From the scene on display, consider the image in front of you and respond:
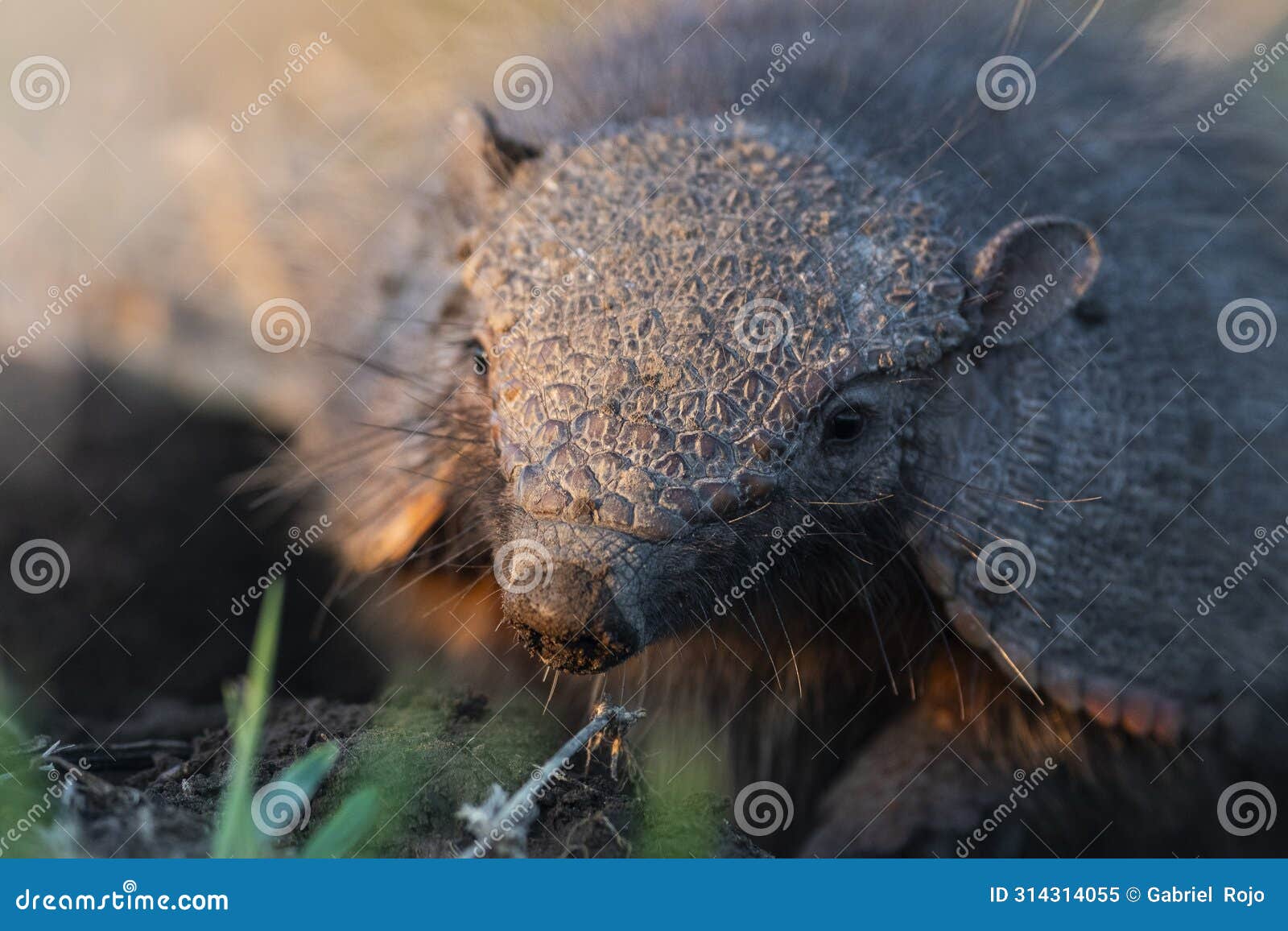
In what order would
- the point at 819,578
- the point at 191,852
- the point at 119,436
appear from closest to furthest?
the point at 191,852, the point at 819,578, the point at 119,436

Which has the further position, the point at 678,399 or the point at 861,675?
the point at 861,675

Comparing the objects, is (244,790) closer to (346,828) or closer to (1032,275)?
(346,828)

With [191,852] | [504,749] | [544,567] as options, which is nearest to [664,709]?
[504,749]

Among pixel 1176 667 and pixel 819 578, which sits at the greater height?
pixel 1176 667

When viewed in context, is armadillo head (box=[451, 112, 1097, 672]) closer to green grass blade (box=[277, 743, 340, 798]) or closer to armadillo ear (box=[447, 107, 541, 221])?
armadillo ear (box=[447, 107, 541, 221])

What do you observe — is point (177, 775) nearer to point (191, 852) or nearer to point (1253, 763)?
point (191, 852)

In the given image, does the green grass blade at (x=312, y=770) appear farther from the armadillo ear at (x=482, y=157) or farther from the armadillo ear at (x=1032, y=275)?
the armadillo ear at (x=1032, y=275)

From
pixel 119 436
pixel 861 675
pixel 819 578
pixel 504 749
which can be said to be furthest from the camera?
pixel 119 436

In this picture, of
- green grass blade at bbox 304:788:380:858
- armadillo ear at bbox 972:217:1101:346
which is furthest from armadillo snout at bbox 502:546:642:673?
armadillo ear at bbox 972:217:1101:346

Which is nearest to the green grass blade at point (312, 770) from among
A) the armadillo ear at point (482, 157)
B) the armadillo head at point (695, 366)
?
the armadillo head at point (695, 366)
